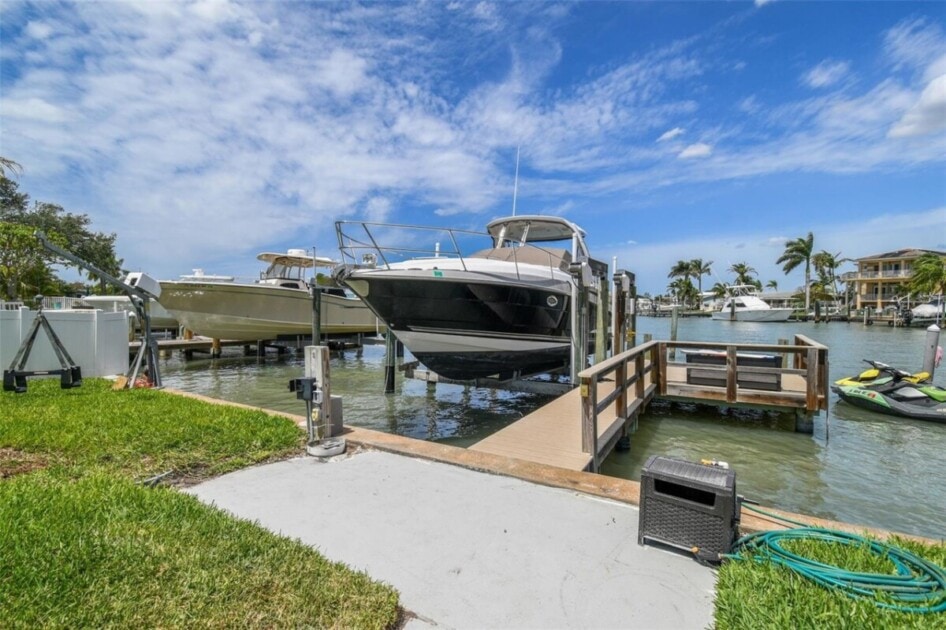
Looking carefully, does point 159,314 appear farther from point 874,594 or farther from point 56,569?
point 874,594

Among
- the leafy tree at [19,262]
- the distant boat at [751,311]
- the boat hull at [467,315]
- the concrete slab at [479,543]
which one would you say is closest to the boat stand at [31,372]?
the boat hull at [467,315]

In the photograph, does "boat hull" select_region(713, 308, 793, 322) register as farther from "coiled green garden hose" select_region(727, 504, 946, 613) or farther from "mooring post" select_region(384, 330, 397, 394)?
"coiled green garden hose" select_region(727, 504, 946, 613)

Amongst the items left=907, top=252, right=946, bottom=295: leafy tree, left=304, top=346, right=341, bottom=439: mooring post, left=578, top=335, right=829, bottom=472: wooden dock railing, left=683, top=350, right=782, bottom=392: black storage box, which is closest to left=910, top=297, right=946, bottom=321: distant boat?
left=907, top=252, right=946, bottom=295: leafy tree

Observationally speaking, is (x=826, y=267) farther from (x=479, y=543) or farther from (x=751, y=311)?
(x=479, y=543)

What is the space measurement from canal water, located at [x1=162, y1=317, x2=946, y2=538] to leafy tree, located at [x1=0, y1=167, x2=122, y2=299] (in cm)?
1496

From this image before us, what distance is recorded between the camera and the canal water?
194 inches

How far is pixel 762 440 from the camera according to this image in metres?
7.11

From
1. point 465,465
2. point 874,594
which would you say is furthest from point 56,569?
point 874,594

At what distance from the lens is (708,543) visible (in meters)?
2.41

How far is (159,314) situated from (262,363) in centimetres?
949

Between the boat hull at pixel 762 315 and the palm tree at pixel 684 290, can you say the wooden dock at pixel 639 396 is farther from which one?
the palm tree at pixel 684 290

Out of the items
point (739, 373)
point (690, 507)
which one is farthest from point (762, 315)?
point (690, 507)

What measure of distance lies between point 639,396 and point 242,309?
13312 millimetres

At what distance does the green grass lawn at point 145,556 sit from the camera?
6.23ft
